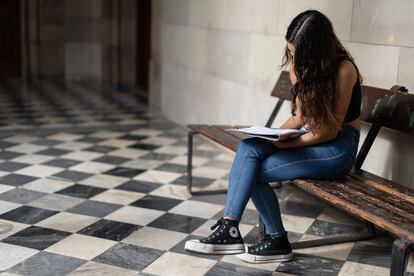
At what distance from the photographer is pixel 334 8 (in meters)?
4.43

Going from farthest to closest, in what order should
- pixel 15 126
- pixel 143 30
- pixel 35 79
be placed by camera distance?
pixel 35 79
pixel 143 30
pixel 15 126

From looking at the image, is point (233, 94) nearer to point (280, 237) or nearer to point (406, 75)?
point (406, 75)

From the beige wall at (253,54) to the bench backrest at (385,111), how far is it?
16cm

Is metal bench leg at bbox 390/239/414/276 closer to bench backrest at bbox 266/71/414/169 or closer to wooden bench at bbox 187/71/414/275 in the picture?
wooden bench at bbox 187/71/414/275

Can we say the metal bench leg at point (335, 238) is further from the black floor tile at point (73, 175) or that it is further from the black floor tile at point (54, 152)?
the black floor tile at point (54, 152)

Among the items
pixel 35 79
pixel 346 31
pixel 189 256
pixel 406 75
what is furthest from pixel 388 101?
pixel 35 79

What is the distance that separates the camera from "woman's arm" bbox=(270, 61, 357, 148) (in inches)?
124

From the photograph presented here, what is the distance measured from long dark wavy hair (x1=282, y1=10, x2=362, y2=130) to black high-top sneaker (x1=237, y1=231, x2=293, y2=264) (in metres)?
0.66

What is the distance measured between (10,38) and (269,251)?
9.90 metres

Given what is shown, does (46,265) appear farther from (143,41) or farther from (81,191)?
(143,41)

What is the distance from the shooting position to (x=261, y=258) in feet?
10.9

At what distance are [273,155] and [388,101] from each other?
0.85m

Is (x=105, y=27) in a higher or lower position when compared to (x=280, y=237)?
higher

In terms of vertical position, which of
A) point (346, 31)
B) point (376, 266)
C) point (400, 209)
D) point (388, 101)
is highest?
point (346, 31)
